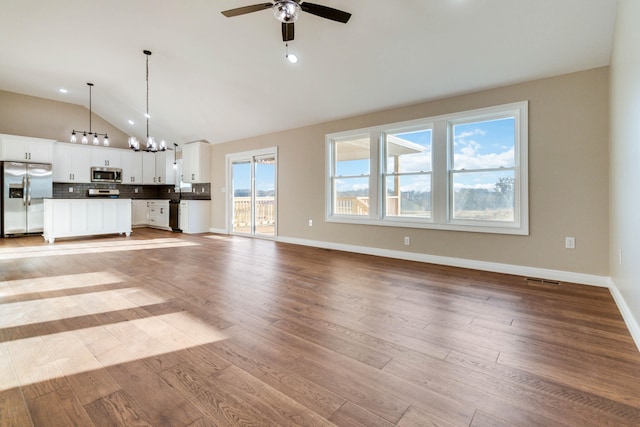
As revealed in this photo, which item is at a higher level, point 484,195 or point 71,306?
point 484,195

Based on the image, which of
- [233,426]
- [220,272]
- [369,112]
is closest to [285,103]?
[369,112]

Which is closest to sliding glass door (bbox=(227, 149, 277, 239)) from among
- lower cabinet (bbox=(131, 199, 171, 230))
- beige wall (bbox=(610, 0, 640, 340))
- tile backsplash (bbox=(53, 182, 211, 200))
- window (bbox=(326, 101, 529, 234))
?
tile backsplash (bbox=(53, 182, 211, 200))

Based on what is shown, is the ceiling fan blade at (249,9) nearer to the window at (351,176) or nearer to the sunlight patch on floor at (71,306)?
the sunlight patch on floor at (71,306)

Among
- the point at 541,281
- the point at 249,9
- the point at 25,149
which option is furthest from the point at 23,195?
the point at 541,281

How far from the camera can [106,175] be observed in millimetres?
8641

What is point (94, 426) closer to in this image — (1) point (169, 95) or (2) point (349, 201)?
→ (2) point (349, 201)

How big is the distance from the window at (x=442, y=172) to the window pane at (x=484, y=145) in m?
0.01

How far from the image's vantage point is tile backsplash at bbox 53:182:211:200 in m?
8.21

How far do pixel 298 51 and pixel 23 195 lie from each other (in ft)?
24.4

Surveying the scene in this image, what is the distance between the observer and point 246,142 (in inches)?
291

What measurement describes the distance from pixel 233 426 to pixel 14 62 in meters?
7.92

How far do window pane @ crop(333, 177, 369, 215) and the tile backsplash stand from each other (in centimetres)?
426

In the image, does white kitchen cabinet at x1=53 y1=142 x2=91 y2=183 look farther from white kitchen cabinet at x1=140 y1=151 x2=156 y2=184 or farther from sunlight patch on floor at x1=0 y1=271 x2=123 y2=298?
sunlight patch on floor at x1=0 y1=271 x2=123 y2=298

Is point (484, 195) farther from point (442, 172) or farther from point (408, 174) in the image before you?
point (408, 174)
